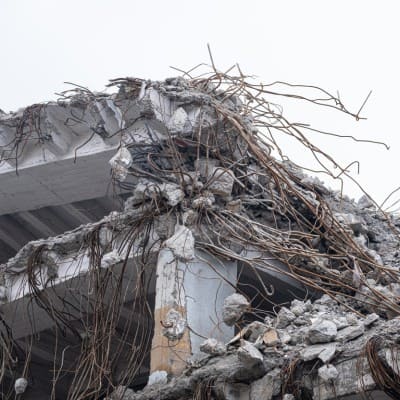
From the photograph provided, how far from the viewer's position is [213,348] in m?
8.57

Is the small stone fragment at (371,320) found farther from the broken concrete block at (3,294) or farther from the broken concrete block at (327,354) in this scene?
the broken concrete block at (3,294)

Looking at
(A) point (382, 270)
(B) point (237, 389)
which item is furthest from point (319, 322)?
(A) point (382, 270)

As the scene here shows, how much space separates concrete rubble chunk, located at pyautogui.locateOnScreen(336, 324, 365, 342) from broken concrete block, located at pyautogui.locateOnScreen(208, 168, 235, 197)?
2470 mm

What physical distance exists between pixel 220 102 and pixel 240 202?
1.06m

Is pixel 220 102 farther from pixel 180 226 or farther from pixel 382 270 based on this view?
pixel 382 270

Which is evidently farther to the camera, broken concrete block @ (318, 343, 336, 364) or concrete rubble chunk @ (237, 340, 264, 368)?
concrete rubble chunk @ (237, 340, 264, 368)

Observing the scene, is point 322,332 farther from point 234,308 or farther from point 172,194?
point 172,194

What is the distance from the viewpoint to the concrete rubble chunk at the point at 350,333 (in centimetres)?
790

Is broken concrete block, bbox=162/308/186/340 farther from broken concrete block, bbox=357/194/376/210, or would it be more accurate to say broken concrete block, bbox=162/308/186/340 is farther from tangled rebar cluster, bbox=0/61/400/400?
broken concrete block, bbox=357/194/376/210

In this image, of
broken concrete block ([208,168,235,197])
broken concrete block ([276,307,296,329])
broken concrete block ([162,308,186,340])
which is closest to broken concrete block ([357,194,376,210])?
broken concrete block ([208,168,235,197])

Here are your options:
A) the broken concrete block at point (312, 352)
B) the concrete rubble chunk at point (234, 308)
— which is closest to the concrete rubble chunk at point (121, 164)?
the concrete rubble chunk at point (234, 308)

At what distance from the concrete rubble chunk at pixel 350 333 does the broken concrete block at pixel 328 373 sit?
358mm

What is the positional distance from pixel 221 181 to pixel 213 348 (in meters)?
2.13

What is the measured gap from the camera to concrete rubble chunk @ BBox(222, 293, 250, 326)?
8.92 m
